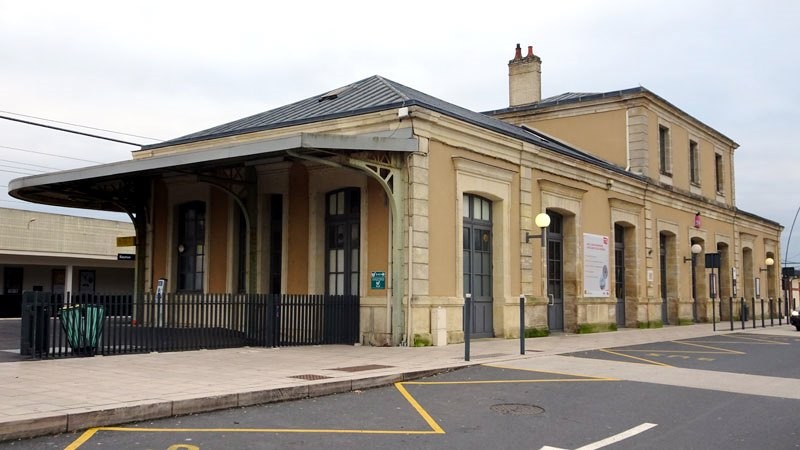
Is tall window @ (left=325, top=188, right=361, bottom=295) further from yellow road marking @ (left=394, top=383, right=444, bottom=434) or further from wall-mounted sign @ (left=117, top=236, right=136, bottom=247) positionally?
wall-mounted sign @ (left=117, top=236, right=136, bottom=247)

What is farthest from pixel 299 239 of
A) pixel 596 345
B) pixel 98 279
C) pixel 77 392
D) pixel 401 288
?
pixel 98 279

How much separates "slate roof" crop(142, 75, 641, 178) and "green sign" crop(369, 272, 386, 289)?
3.54 metres

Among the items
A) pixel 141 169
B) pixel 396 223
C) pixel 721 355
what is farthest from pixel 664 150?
pixel 141 169

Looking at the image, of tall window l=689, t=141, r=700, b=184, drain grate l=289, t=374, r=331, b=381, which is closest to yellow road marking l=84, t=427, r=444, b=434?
drain grate l=289, t=374, r=331, b=381

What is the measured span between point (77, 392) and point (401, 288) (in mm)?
7579

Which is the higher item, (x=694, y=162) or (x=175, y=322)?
(x=694, y=162)

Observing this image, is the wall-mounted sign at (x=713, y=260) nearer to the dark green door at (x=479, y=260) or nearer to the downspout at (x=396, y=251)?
the dark green door at (x=479, y=260)

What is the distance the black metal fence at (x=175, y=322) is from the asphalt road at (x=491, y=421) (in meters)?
4.64

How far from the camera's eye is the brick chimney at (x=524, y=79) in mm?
28234

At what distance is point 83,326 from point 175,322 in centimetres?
184

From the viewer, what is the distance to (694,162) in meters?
30.5

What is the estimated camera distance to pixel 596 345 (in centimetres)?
1628

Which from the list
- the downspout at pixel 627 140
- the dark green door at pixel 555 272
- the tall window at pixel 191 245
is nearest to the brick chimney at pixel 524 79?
the downspout at pixel 627 140

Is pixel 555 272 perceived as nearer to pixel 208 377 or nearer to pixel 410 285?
pixel 410 285
